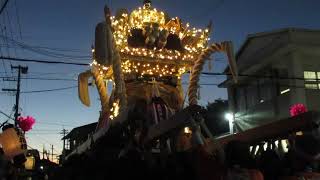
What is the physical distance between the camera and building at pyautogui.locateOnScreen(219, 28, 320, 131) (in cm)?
2044

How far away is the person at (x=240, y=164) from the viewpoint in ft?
16.5

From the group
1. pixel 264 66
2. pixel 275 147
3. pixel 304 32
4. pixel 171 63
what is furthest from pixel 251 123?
pixel 275 147

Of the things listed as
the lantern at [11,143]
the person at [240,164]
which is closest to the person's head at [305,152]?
the person at [240,164]

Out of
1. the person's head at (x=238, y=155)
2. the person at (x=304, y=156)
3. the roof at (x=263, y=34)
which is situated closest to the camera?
the person's head at (x=238, y=155)

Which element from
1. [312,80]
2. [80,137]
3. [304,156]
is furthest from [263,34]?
[304,156]

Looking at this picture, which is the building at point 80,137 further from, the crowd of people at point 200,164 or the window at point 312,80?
the window at point 312,80

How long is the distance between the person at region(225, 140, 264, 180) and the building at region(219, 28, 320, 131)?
13.2 m

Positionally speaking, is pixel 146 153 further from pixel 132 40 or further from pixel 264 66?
pixel 264 66

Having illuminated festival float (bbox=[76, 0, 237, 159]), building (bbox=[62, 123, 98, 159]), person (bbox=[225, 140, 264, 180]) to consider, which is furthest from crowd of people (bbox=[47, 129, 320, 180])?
building (bbox=[62, 123, 98, 159])

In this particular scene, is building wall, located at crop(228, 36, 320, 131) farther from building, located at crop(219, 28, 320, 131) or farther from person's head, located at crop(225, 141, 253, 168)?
person's head, located at crop(225, 141, 253, 168)

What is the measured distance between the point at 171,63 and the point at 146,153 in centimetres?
581

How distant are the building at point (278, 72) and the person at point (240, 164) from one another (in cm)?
1323

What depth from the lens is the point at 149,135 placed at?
6.42 meters

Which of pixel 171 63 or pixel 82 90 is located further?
pixel 82 90
